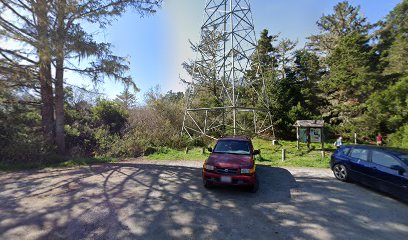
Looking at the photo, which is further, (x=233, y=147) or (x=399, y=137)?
(x=399, y=137)

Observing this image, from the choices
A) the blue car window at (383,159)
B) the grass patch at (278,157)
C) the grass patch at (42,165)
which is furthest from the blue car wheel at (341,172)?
the grass patch at (42,165)

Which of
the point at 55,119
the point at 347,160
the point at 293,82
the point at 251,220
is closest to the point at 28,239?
the point at 251,220

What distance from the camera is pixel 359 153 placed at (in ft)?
23.8

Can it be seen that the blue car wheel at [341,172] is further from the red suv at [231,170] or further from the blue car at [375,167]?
the red suv at [231,170]

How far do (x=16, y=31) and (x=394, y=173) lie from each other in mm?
14290

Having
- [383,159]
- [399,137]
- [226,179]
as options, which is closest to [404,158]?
[383,159]

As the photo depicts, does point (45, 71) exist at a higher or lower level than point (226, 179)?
higher

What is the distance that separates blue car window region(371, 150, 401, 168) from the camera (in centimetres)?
601

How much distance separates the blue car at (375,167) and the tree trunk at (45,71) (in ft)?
39.9

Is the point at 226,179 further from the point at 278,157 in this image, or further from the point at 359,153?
the point at 278,157

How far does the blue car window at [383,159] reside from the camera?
6.01 meters

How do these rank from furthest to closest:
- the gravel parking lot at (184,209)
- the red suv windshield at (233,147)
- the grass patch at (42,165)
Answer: the grass patch at (42,165)
the red suv windshield at (233,147)
the gravel parking lot at (184,209)

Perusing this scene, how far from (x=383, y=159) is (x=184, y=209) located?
241 inches

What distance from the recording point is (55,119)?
11758 millimetres
